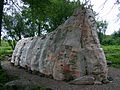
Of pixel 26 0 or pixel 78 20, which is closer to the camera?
pixel 78 20

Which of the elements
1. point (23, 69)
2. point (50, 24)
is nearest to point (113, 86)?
point (23, 69)

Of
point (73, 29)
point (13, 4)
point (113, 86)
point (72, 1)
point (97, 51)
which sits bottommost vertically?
point (113, 86)

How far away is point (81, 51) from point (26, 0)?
5376mm

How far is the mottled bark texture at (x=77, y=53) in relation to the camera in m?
17.5

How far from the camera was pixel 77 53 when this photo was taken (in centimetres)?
1773

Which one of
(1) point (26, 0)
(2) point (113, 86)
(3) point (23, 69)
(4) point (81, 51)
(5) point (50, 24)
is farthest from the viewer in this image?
(5) point (50, 24)

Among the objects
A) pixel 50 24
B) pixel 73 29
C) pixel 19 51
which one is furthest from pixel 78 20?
pixel 50 24

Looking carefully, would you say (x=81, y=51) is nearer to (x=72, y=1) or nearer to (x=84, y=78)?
(x=84, y=78)

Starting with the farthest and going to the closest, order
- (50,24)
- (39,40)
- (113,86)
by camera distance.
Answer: (50,24)
(39,40)
(113,86)

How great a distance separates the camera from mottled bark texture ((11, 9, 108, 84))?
17.5 metres

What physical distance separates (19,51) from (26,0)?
6.95 meters

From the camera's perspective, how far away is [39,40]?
22.7 m

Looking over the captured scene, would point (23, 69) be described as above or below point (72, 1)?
below

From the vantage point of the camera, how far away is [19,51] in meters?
26.9
